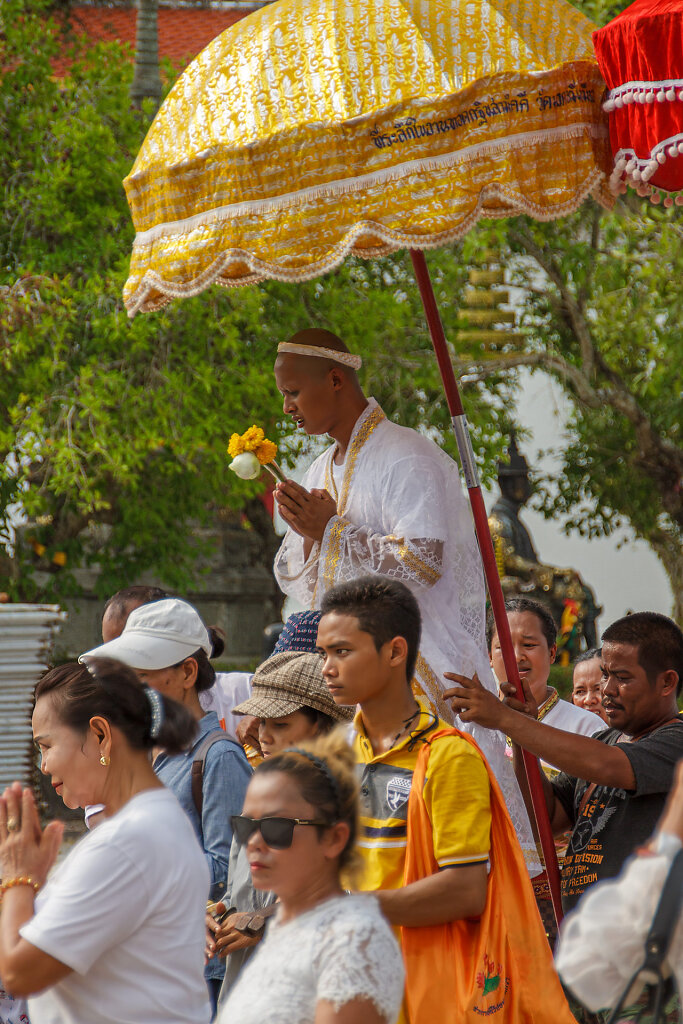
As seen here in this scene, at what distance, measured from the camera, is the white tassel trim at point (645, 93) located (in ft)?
11.8

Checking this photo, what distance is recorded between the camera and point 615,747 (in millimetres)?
3516

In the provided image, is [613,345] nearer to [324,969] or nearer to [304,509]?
[304,509]

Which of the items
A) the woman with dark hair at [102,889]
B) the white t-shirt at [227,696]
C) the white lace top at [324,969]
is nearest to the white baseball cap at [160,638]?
the white t-shirt at [227,696]

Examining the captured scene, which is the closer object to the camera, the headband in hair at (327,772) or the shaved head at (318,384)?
the headband in hair at (327,772)

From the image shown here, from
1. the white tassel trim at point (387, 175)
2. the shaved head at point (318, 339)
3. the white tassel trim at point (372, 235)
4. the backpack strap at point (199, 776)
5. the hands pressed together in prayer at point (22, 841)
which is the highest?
the white tassel trim at point (387, 175)

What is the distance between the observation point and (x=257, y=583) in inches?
603

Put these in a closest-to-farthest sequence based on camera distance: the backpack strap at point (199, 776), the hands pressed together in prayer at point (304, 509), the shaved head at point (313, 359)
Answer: the backpack strap at point (199, 776)
the hands pressed together in prayer at point (304, 509)
the shaved head at point (313, 359)

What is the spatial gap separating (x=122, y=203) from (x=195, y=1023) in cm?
965

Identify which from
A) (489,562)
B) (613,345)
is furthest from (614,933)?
(613,345)

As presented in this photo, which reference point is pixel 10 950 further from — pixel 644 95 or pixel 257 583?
pixel 257 583

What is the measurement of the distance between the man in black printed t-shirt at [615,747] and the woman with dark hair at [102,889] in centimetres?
97

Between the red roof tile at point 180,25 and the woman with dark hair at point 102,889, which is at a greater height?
the red roof tile at point 180,25

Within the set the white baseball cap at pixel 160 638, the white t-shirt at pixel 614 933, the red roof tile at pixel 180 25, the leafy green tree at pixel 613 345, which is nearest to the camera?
the white t-shirt at pixel 614 933

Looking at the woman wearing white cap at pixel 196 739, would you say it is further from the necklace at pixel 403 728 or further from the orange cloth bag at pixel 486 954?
the orange cloth bag at pixel 486 954
